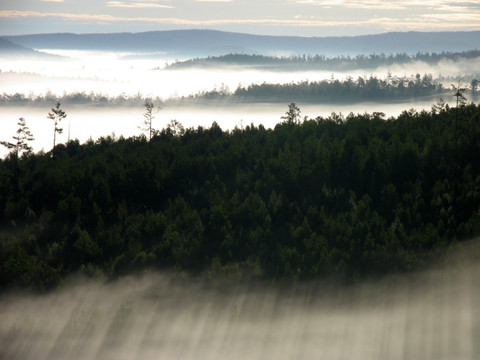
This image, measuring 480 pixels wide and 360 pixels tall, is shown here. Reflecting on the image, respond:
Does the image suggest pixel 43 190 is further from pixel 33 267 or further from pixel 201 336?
pixel 201 336

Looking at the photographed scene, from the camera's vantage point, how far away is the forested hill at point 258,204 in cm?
7012

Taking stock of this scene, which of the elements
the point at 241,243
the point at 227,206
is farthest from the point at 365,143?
the point at 241,243

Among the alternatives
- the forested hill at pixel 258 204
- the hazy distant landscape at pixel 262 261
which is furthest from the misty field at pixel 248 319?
the forested hill at pixel 258 204

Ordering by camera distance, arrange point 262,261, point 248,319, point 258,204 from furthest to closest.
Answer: point 258,204, point 262,261, point 248,319

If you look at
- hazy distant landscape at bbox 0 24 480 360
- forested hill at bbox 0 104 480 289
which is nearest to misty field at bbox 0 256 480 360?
hazy distant landscape at bbox 0 24 480 360

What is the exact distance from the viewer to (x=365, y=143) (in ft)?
379

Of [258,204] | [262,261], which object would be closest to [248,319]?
[262,261]

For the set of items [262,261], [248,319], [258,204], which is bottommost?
[248,319]

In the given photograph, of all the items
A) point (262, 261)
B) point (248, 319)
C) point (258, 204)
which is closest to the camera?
point (248, 319)

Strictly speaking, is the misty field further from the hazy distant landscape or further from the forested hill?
the forested hill

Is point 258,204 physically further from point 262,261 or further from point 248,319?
point 248,319

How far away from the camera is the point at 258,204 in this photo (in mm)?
87438

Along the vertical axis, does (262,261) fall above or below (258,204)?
below

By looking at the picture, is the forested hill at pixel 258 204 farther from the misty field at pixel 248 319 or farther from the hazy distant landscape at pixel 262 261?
the misty field at pixel 248 319
